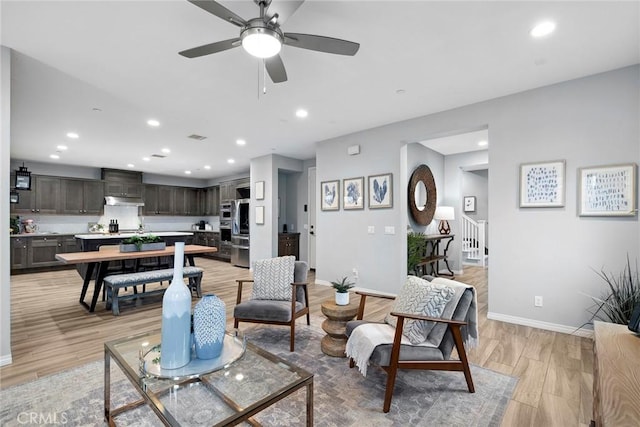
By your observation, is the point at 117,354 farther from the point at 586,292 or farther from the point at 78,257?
the point at 586,292

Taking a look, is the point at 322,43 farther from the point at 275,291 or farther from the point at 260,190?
the point at 260,190

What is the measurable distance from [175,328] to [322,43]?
6.26ft

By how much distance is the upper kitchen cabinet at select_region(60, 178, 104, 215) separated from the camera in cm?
738

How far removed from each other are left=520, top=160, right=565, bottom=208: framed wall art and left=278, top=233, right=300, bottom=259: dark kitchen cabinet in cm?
480

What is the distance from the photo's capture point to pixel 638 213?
279 centimetres

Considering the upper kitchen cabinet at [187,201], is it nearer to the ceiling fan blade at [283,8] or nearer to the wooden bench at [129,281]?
the wooden bench at [129,281]

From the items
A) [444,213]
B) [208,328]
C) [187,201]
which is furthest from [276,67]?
[187,201]

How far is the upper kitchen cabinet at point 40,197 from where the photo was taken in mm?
6797

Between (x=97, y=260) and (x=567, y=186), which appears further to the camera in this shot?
(x=97, y=260)

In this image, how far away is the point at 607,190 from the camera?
2918 millimetres

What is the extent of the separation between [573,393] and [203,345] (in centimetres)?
251

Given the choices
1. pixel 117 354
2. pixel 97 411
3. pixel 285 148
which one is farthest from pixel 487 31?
pixel 285 148

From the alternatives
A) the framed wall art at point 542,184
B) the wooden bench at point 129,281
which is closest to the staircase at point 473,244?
the framed wall art at point 542,184

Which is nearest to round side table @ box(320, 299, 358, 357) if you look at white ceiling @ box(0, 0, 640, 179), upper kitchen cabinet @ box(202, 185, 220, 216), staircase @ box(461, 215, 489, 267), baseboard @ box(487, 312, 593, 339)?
baseboard @ box(487, 312, 593, 339)
